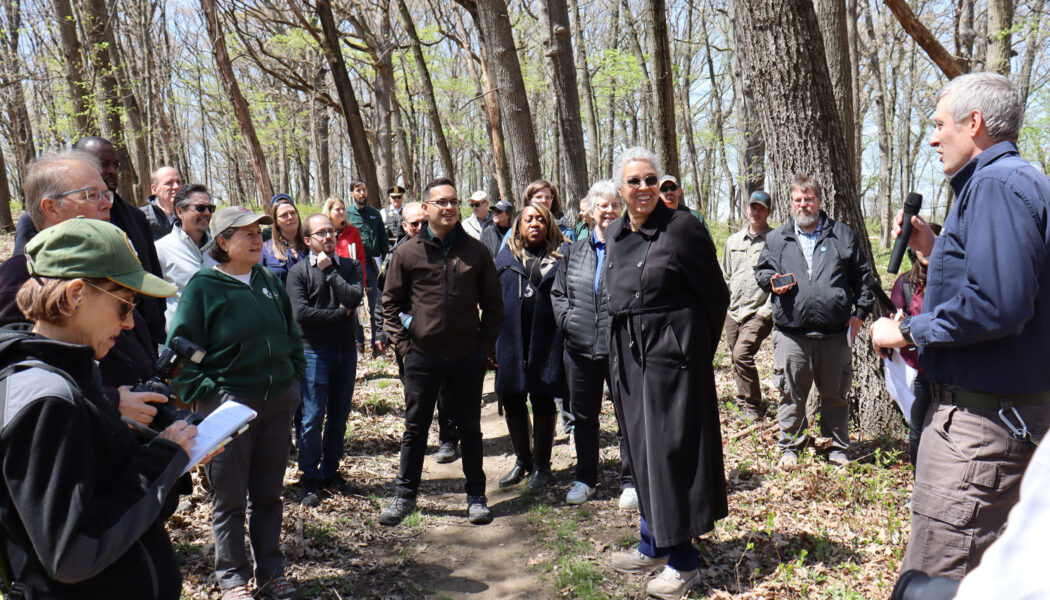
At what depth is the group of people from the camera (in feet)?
6.45

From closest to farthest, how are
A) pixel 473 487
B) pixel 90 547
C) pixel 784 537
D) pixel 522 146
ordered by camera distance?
pixel 90 547
pixel 784 537
pixel 473 487
pixel 522 146

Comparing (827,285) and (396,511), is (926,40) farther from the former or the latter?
(396,511)

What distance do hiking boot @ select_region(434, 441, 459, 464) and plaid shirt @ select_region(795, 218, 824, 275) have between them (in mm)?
3551

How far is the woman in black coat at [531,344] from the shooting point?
5.62m

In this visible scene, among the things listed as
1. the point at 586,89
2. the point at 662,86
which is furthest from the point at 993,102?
the point at 586,89

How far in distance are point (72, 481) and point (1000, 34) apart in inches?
597

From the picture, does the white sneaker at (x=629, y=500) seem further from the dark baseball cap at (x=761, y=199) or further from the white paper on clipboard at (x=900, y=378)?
the dark baseball cap at (x=761, y=199)

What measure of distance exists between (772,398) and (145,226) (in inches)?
243

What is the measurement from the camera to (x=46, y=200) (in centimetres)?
324

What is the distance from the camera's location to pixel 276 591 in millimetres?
3943

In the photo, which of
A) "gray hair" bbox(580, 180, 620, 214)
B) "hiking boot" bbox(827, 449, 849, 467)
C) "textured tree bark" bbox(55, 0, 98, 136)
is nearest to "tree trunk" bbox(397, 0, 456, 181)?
"textured tree bark" bbox(55, 0, 98, 136)

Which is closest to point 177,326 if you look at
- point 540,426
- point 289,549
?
point 289,549

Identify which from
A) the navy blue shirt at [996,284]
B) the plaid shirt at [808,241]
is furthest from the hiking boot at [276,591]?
the plaid shirt at [808,241]

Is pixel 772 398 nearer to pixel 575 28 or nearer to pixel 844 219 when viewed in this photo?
pixel 844 219
